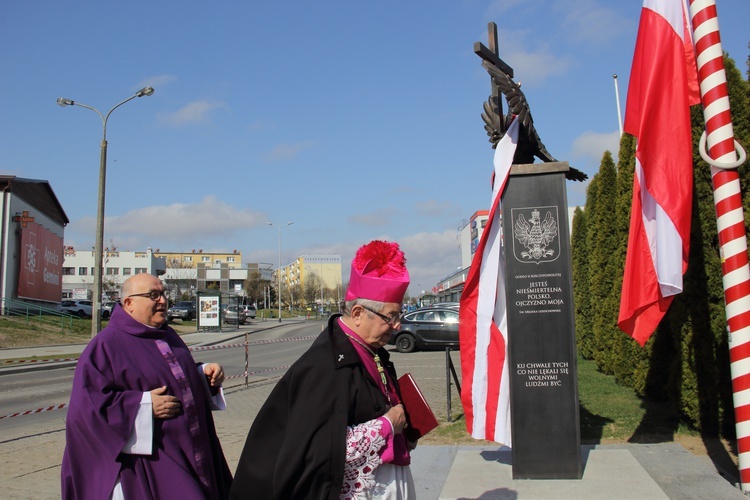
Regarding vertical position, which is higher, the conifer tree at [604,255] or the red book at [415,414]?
the conifer tree at [604,255]

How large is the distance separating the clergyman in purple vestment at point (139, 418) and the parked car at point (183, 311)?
155 ft

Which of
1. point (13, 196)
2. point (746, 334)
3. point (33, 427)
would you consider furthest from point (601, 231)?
point (13, 196)

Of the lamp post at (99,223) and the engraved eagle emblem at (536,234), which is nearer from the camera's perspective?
the engraved eagle emblem at (536,234)

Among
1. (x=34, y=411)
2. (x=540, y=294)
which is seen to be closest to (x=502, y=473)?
(x=540, y=294)

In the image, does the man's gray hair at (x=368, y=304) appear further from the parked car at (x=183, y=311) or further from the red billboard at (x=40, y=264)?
the parked car at (x=183, y=311)

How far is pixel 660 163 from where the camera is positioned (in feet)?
17.3

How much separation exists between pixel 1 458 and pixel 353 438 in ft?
→ 22.6

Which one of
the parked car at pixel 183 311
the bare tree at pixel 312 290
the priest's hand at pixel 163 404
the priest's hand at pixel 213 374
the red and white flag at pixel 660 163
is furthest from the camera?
the bare tree at pixel 312 290

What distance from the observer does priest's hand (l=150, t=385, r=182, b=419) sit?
3385 mm

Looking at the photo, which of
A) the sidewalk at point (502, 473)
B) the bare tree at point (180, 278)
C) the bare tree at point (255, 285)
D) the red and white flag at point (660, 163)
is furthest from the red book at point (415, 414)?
the bare tree at point (255, 285)

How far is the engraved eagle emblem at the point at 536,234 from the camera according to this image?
20.4 ft

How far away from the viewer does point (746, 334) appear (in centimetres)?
495

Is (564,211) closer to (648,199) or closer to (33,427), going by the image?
(648,199)

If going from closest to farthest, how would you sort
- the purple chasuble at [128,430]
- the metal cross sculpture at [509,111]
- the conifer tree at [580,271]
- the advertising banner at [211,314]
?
the purple chasuble at [128,430], the metal cross sculpture at [509,111], the conifer tree at [580,271], the advertising banner at [211,314]
